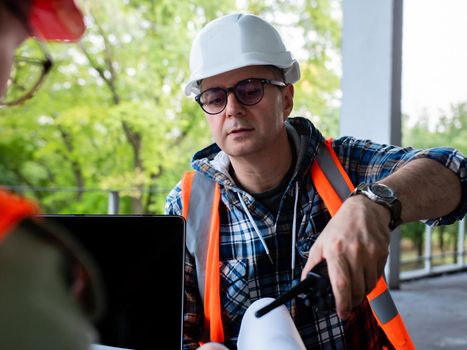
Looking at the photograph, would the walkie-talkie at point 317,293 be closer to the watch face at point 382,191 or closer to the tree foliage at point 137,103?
the watch face at point 382,191

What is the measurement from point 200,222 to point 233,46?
1.71 ft

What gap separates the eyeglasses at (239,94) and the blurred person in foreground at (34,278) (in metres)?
1.07

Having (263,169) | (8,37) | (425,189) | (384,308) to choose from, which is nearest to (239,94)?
(263,169)

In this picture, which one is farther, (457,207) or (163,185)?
(163,185)

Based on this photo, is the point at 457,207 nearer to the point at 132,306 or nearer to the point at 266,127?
→ the point at 266,127

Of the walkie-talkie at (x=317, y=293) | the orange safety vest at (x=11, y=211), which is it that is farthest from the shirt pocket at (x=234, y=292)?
the orange safety vest at (x=11, y=211)

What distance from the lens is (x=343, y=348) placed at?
129cm

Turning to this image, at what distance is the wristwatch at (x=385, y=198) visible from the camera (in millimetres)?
849

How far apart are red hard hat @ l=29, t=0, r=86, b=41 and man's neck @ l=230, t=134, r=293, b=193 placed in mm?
1083

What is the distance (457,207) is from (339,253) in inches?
21.0

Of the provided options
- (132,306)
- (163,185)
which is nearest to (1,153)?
(163,185)

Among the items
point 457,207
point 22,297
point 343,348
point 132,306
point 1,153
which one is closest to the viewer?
point 22,297

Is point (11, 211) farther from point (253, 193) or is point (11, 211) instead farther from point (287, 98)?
point (287, 98)

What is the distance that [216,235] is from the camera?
1.35 m
